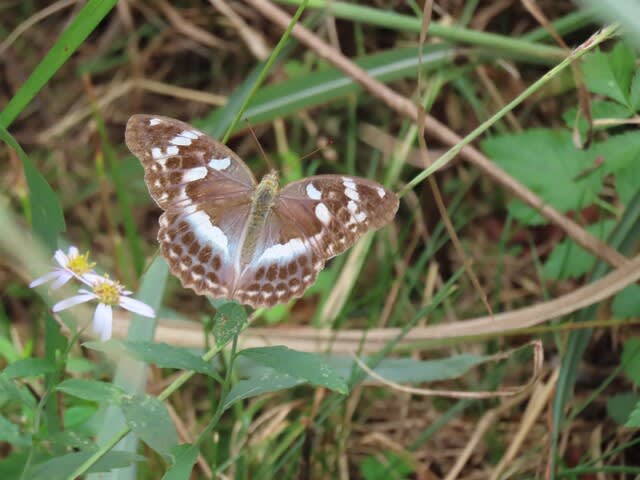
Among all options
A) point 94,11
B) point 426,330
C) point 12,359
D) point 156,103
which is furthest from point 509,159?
point 156,103

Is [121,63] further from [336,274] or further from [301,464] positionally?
[301,464]

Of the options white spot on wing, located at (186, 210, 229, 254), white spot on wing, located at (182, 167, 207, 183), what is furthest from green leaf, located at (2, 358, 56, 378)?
white spot on wing, located at (182, 167, 207, 183)

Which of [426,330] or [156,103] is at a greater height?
[156,103]

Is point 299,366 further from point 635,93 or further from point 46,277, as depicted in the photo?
point 635,93

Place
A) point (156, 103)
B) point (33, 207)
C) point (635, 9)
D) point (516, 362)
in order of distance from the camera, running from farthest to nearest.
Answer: point (156, 103) → point (516, 362) → point (33, 207) → point (635, 9)

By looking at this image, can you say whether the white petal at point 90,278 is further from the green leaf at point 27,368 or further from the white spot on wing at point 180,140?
the white spot on wing at point 180,140

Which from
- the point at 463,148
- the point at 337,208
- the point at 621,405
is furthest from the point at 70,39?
the point at 621,405
